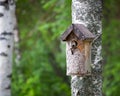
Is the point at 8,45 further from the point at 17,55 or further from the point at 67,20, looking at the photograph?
the point at 17,55

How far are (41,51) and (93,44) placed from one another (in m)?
6.75

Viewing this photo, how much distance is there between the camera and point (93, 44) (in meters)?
4.15

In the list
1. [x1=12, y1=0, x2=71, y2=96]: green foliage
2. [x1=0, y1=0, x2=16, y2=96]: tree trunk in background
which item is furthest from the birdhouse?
[x1=12, y1=0, x2=71, y2=96]: green foliage

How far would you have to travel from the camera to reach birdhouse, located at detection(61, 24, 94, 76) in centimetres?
403

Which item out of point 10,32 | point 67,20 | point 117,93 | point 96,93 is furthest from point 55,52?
point 96,93

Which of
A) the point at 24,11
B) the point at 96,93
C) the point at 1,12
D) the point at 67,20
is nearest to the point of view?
the point at 96,93

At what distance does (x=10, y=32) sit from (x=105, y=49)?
489 cm

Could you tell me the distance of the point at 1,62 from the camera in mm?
5707

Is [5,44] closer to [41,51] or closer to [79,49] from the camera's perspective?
[79,49]

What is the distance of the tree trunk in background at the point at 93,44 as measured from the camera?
4082mm

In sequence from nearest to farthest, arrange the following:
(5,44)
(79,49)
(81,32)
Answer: (81,32), (79,49), (5,44)

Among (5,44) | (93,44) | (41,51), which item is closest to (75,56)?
(93,44)

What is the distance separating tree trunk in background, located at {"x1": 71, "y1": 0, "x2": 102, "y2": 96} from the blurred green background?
3.51 meters

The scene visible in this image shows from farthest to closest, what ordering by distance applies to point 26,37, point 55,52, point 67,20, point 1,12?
1. point 55,52
2. point 26,37
3. point 67,20
4. point 1,12
